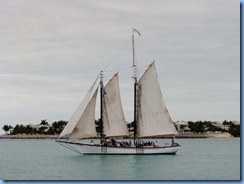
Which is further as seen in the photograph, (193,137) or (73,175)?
(193,137)

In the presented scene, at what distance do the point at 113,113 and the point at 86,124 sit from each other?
1.82 m

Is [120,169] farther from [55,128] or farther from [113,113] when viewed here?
[55,128]

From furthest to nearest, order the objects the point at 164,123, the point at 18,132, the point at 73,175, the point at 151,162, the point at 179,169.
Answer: the point at 18,132
the point at 164,123
the point at 151,162
the point at 179,169
the point at 73,175

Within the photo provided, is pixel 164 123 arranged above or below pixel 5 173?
above

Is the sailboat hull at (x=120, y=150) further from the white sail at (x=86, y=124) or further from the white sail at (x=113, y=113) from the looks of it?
the white sail at (x=86, y=124)

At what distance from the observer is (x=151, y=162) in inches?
1190

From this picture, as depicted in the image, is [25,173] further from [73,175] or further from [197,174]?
[197,174]

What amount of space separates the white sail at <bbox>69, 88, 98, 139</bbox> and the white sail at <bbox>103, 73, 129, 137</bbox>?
3.43 feet

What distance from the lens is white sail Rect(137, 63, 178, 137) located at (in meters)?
32.4

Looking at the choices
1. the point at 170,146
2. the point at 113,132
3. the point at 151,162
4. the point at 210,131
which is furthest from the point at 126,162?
the point at 210,131

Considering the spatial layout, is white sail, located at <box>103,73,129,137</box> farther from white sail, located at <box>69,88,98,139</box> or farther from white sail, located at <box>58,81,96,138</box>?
white sail, located at <box>58,81,96,138</box>

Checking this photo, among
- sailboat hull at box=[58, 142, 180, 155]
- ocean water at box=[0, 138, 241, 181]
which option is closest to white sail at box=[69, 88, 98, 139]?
ocean water at box=[0, 138, 241, 181]

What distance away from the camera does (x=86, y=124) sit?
32312mm

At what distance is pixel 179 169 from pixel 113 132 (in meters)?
7.02
